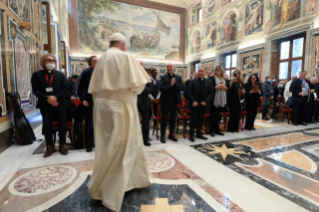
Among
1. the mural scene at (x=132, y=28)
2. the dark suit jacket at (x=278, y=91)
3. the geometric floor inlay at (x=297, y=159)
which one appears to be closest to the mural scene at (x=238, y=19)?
the mural scene at (x=132, y=28)

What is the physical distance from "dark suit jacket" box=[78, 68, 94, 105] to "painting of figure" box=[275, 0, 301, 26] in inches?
406

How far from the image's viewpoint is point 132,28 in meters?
17.1

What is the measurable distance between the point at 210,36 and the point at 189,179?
14.8m

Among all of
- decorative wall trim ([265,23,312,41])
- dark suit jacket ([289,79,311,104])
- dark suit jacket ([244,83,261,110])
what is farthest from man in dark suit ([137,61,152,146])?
decorative wall trim ([265,23,312,41])

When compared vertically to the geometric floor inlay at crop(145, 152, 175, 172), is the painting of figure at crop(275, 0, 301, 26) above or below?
above

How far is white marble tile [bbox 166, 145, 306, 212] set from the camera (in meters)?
2.04

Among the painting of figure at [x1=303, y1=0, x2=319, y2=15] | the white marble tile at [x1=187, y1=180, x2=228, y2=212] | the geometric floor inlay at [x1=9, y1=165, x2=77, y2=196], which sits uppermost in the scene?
the painting of figure at [x1=303, y1=0, x2=319, y2=15]

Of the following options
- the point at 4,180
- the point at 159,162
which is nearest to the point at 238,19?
the point at 159,162

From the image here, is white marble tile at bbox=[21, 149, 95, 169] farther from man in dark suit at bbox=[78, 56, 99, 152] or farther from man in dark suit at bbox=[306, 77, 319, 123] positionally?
man in dark suit at bbox=[306, 77, 319, 123]

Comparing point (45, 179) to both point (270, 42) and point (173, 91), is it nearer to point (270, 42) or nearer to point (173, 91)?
point (173, 91)

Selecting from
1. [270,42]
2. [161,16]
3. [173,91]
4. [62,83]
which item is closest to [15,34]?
[62,83]

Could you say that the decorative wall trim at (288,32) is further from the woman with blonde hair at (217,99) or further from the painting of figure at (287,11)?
the woman with blonde hair at (217,99)

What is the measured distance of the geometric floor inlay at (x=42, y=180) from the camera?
7.59 feet

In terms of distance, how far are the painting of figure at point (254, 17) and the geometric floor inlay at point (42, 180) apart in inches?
483
